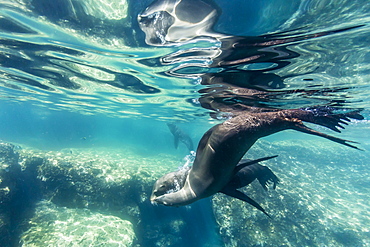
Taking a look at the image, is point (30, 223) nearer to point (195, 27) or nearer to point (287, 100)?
point (195, 27)

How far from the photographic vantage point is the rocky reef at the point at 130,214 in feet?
30.2

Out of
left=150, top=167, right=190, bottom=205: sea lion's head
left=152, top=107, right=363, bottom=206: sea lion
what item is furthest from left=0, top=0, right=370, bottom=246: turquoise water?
left=150, top=167, right=190, bottom=205: sea lion's head

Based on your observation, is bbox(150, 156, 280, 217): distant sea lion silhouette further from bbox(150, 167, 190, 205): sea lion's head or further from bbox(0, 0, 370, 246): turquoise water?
bbox(0, 0, 370, 246): turquoise water

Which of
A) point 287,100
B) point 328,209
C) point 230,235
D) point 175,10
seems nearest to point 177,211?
point 230,235

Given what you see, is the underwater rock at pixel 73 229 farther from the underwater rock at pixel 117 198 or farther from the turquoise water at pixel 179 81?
the underwater rock at pixel 117 198

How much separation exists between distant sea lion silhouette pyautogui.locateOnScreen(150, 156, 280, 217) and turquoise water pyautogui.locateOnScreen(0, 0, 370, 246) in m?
3.74

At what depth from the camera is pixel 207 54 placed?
668cm

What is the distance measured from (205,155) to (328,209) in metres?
15.4

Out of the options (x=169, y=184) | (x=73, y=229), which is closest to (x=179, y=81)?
(x=169, y=184)

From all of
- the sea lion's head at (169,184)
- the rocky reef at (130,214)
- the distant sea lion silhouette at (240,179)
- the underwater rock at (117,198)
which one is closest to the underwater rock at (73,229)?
the rocky reef at (130,214)

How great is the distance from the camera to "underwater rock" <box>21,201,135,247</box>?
27.3ft

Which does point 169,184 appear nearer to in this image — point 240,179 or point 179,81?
point 240,179

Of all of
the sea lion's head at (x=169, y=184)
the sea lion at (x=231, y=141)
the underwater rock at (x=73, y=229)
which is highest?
the sea lion at (x=231, y=141)

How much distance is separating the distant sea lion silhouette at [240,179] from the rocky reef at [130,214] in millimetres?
5417
